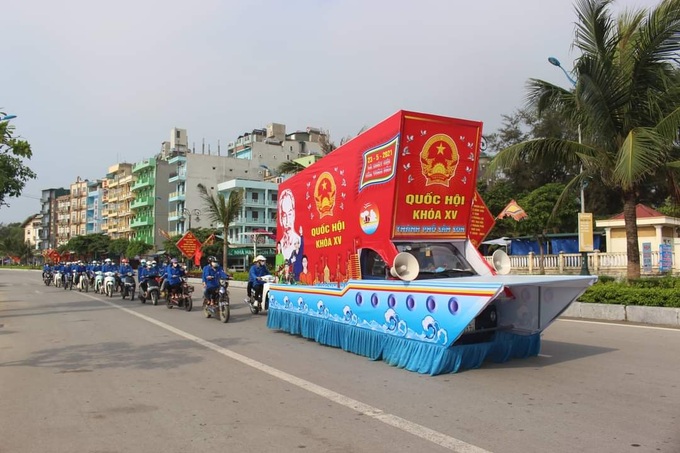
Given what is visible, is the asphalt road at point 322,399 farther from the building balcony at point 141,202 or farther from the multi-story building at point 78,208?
the multi-story building at point 78,208

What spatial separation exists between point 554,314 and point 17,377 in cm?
773

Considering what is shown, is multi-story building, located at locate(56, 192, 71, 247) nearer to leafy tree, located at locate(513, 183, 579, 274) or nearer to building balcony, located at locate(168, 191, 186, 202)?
building balcony, located at locate(168, 191, 186, 202)

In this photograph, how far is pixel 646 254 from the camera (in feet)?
73.6

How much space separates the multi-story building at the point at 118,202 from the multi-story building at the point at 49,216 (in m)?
28.9

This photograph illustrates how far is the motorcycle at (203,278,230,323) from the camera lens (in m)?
13.6

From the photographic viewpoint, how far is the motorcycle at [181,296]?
55.5ft

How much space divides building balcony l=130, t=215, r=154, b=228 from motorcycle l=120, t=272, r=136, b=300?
63086mm

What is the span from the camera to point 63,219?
119m

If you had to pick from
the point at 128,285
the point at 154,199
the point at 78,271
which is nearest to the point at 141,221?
the point at 154,199

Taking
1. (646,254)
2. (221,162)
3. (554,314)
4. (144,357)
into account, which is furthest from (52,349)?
(221,162)

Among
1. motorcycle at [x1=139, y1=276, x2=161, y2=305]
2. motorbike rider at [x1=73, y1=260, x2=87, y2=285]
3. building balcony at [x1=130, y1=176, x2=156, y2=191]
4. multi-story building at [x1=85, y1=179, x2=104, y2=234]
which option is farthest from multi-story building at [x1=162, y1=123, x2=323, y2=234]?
motorcycle at [x1=139, y1=276, x2=161, y2=305]

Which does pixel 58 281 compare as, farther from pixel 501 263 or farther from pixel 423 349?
pixel 423 349

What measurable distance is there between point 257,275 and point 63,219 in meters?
120

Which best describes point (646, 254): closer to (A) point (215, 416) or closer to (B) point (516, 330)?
(B) point (516, 330)
